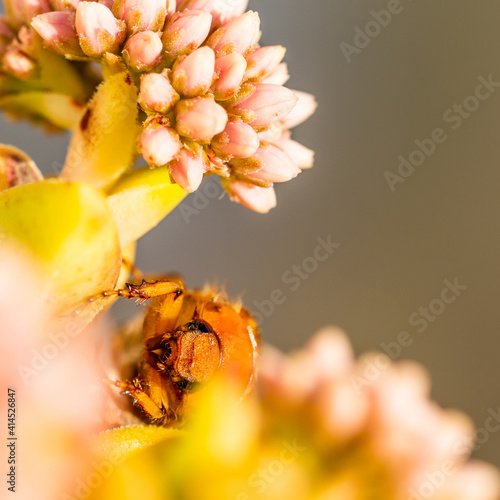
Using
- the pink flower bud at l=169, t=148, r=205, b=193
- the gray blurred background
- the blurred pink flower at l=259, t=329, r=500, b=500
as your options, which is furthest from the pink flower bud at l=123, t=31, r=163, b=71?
the gray blurred background

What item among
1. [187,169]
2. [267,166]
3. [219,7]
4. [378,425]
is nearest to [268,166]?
[267,166]

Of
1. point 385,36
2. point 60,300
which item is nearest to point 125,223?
point 60,300

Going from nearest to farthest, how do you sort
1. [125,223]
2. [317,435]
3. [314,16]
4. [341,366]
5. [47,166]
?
[125,223] → [317,435] → [341,366] → [47,166] → [314,16]

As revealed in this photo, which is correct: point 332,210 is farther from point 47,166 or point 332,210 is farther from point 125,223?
point 125,223

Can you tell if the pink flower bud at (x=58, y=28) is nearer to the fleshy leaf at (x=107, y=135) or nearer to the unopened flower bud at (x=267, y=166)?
the fleshy leaf at (x=107, y=135)

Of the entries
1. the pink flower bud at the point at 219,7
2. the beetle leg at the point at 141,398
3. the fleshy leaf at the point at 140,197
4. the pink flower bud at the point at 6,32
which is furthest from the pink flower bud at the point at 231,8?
the beetle leg at the point at 141,398

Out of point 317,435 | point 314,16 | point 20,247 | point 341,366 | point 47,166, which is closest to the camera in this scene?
point 20,247

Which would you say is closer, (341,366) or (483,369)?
(341,366)
